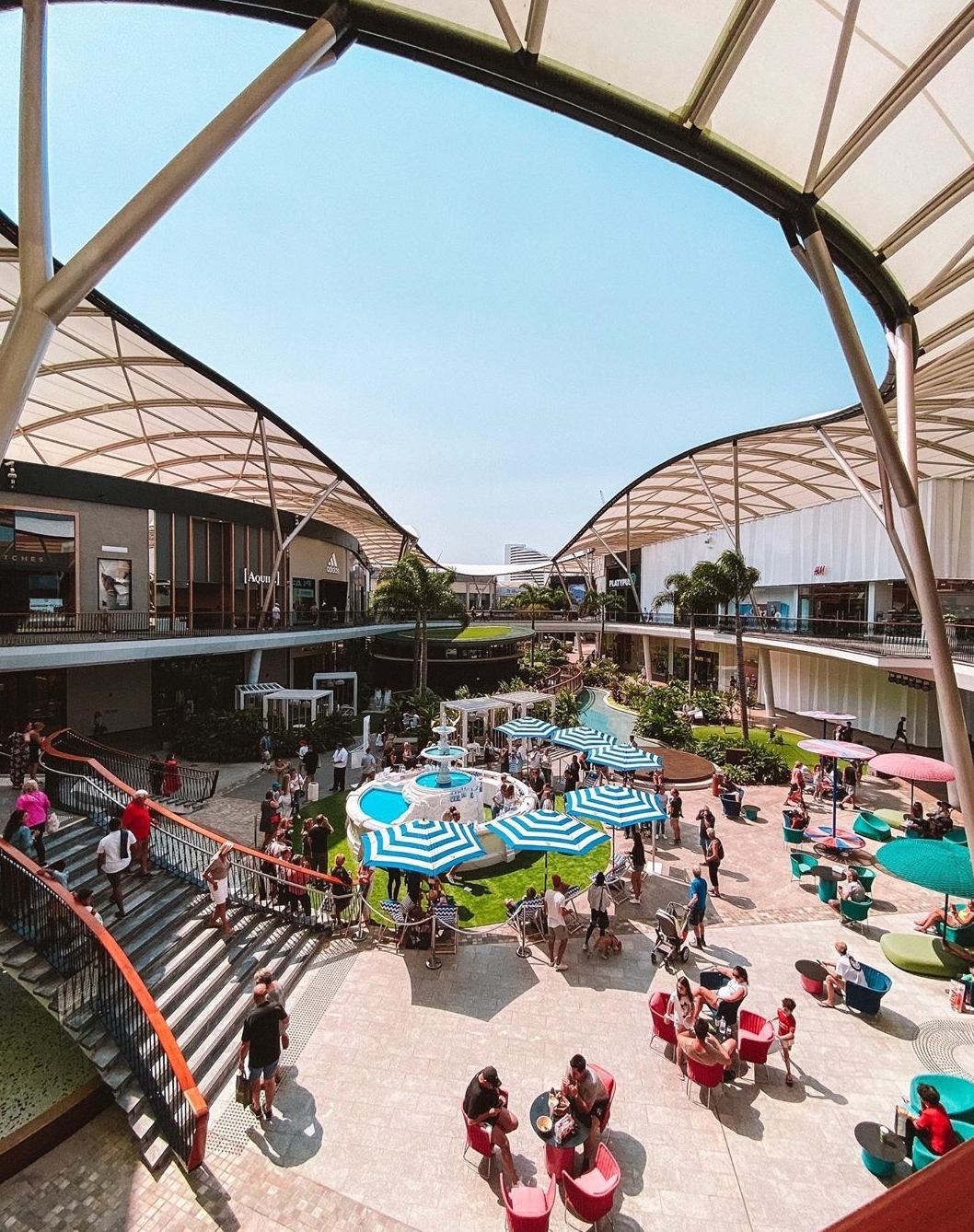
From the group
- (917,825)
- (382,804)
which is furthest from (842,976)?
(382,804)

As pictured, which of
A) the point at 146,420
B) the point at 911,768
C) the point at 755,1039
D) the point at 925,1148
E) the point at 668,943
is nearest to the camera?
the point at 925,1148

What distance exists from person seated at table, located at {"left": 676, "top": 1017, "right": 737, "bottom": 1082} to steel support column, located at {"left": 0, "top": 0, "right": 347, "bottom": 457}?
9720 mm

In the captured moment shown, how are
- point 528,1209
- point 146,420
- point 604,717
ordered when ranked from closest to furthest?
point 528,1209 → point 146,420 → point 604,717

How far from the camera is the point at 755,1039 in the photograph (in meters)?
8.14

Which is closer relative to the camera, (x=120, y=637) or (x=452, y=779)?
(x=452, y=779)

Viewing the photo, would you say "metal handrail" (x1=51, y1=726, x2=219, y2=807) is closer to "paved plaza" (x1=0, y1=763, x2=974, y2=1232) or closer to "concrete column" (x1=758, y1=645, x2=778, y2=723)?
"paved plaza" (x1=0, y1=763, x2=974, y2=1232)

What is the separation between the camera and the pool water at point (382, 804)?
52.0ft

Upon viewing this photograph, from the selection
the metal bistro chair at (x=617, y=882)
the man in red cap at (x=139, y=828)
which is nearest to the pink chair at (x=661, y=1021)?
the metal bistro chair at (x=617, y=882)

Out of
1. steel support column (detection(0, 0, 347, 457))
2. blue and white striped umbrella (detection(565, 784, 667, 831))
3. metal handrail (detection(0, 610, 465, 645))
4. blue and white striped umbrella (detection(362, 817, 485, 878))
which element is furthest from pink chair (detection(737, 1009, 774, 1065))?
metal handrail (detection(0, 610, 465, 645))

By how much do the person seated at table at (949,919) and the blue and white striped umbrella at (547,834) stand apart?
20.4 ft

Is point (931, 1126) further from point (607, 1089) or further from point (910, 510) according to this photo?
point (910, 510)

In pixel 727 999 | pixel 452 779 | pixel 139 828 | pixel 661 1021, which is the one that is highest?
pixel 139 828

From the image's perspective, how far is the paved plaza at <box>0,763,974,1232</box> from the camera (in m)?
6.44

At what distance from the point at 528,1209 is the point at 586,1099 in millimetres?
1111
